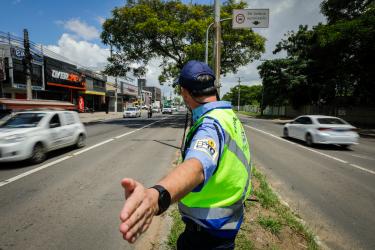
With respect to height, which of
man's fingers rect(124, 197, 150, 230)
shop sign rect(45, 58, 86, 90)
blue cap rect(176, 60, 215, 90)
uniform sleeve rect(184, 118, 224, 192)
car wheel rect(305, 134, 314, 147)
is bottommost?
car wheel rect(305, 134, 314, 147)

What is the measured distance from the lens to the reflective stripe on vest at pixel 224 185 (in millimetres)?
1509

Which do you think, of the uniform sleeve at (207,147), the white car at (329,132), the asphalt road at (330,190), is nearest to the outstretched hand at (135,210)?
the uniform sleeve at (207,147)

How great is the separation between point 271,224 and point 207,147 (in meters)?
2.85

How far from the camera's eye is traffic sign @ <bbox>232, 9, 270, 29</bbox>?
756 centimetres

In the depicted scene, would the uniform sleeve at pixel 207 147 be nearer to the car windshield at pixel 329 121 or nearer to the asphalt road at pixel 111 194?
the asphalt road at pixel 111 194

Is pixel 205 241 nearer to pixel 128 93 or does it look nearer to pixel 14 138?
pixel 14 138

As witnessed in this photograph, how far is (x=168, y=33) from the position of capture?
21.1 meters

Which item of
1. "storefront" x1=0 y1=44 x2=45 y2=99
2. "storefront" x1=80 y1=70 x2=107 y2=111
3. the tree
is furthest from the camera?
"storefront" x1=80 y1=70 x2=107 y2=111

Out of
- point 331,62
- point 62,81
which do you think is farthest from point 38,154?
point 62,81

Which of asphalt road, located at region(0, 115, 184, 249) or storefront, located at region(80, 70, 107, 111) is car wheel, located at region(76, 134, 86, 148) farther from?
storefront, located at region(80, 70, 107, 111)

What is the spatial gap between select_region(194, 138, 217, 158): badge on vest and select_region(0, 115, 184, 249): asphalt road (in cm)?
259

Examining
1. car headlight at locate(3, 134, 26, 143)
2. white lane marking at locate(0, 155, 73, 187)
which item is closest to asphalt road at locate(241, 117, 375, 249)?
white lane marking at locate(0, 155, 73, 187)

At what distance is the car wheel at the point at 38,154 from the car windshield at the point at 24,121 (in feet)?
2.43

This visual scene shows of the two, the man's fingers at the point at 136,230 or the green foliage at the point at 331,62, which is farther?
→ the green foliage at the point at 331,62
